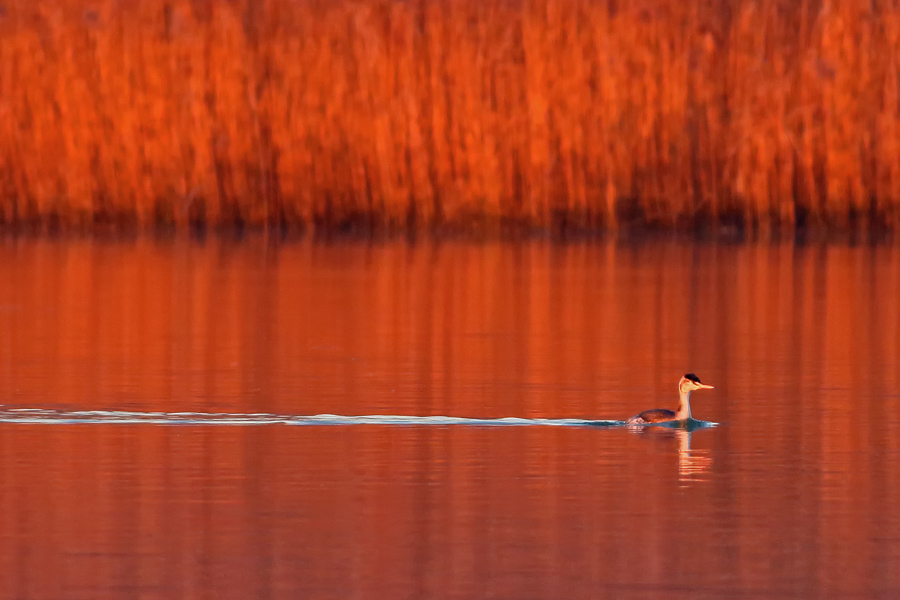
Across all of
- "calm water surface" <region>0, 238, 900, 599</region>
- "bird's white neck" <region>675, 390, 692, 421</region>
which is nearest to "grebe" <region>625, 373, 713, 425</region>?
"bird's white neck" <region>675, 390, 692, 421</region>

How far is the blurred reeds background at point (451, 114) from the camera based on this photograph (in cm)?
2020

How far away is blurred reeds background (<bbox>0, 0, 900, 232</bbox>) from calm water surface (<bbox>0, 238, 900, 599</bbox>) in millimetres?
4270

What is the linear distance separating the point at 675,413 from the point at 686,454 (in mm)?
750

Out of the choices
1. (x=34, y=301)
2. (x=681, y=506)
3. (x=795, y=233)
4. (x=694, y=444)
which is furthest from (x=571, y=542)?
Result: (x=795, y=233)

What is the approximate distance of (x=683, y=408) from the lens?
28.8 ft

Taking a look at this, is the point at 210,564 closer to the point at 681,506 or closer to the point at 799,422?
the point at 681,506

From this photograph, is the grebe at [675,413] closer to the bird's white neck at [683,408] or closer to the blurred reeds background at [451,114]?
the bird's white neck at [683,408]

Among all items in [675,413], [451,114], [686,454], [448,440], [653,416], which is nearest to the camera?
[686,454]

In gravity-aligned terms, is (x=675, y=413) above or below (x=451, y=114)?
below

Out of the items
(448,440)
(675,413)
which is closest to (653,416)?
(675,413)

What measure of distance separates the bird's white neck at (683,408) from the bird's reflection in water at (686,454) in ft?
0.22

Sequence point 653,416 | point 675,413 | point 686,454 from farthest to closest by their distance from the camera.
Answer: point 675,413 → point 653,416 → point 686,454

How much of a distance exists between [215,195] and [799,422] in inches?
503

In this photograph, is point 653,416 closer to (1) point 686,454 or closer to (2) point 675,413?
(2) point 675,413
